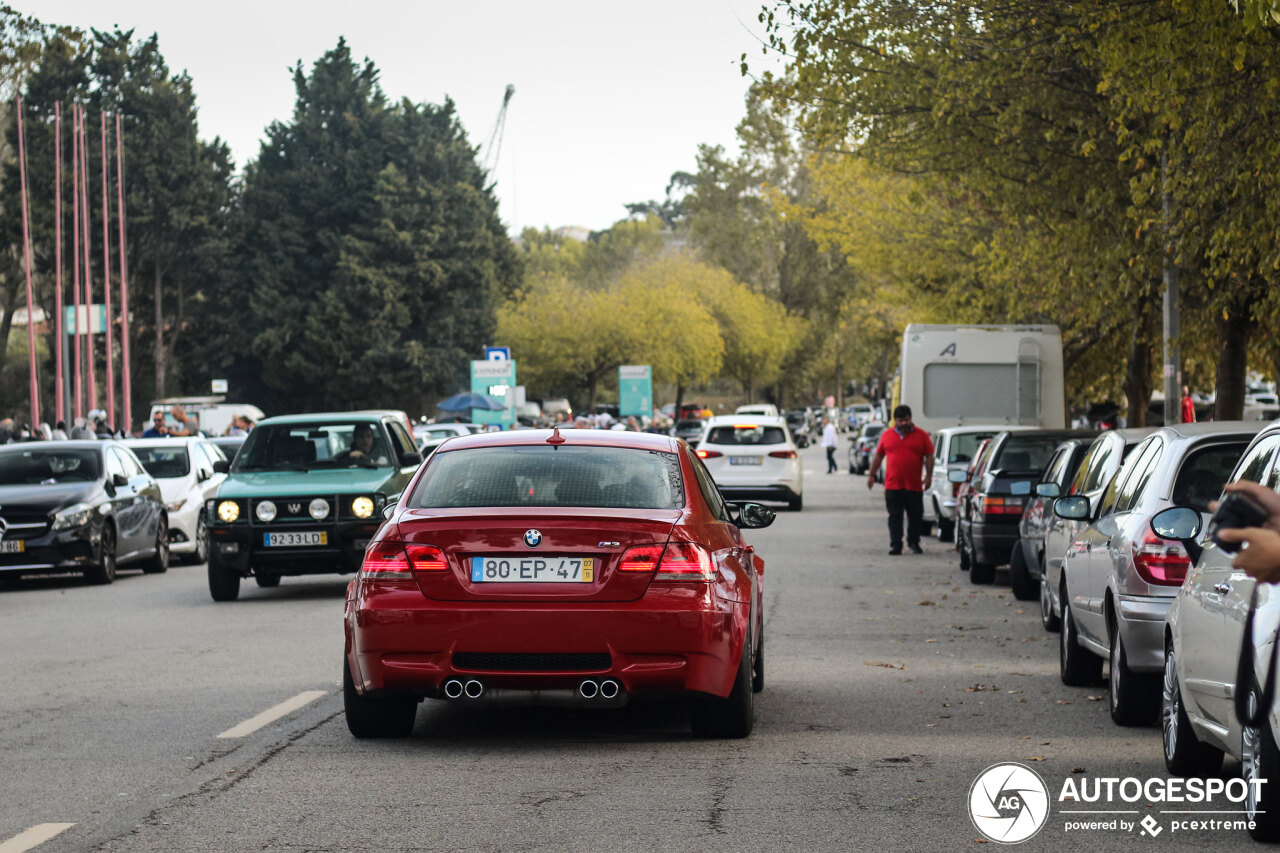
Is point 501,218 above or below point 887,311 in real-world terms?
above

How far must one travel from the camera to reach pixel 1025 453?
18719 millimetres

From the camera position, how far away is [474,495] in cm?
833

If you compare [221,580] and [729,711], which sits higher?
[729,711]

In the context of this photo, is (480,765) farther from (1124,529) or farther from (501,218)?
(501,218)

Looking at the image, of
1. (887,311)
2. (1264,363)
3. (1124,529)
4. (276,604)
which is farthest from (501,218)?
(1124,529)

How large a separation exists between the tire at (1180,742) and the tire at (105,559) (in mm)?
14600

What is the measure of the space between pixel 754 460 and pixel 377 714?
24659 millimetres

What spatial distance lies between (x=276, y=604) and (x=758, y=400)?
112 m

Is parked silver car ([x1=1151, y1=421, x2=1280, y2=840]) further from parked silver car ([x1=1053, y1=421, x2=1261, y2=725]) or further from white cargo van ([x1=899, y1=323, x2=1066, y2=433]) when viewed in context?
white cargo van ([x1=899, y1=323, x2=1066, y2=433])

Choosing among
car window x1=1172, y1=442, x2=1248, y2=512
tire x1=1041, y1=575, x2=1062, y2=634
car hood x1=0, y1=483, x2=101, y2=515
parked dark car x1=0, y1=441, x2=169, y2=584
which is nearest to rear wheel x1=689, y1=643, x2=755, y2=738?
car window x1=1172, y1=442, x2=1248, y2=512

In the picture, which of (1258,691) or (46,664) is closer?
(1258,691)

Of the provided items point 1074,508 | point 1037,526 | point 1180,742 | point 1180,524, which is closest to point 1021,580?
point 1037,526

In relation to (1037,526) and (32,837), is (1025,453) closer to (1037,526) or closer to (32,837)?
(1037,526)

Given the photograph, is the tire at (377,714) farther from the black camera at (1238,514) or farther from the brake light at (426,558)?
the black camera at (1238,514)
